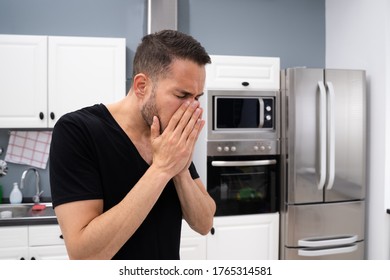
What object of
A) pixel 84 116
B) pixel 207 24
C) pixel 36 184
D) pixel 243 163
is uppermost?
pixel 207 24

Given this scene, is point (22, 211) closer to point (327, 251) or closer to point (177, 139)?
point (177, 139)

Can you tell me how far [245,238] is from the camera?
238 cm

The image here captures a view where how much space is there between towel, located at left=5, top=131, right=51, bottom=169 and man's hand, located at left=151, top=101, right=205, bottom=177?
1.96 m

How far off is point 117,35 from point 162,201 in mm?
2039

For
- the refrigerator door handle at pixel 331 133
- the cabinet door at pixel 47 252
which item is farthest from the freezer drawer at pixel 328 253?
the cabinet door at pixel 47 252

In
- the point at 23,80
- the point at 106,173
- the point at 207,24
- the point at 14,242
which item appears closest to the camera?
the point at 106,173

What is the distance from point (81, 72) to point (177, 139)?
1.59 metres

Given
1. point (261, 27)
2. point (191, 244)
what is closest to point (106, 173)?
point (191, 244)

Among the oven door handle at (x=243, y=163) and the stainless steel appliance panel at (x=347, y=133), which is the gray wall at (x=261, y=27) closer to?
the stainless steel appliance panel at (x=347, y=133)

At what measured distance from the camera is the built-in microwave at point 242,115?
232 centimetres

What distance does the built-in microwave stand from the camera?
2.32m

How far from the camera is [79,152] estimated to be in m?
0.84

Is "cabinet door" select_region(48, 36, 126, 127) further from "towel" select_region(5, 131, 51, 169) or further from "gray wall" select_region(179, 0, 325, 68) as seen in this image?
"gray wall" select_region(179, 0, 325, 68)
